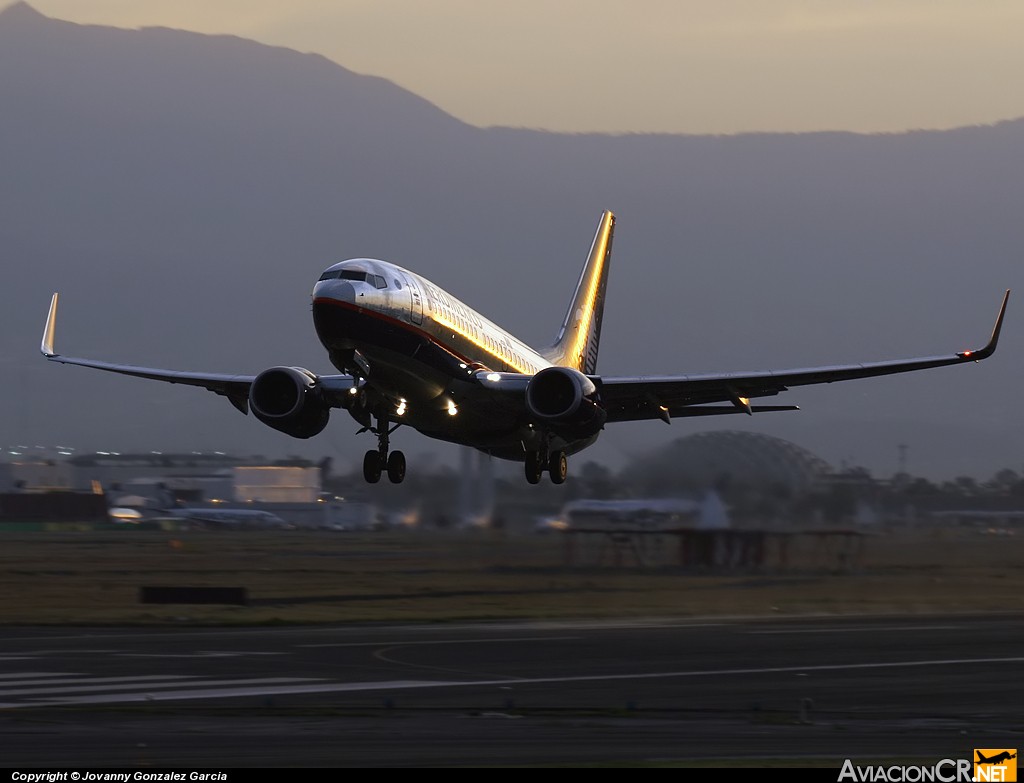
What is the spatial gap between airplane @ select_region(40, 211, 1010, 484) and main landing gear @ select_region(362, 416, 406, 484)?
1.3 inches

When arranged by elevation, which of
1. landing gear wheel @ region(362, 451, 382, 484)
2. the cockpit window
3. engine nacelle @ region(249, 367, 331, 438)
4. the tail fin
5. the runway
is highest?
the tail fin

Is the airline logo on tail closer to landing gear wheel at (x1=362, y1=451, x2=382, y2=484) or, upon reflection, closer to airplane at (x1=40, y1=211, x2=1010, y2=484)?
airplane at (x1=40, y1=211, x2=1010, y2=484)

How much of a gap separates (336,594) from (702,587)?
12451mm

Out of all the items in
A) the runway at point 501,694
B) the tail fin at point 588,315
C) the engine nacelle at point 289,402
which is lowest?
the runway at point 501,694

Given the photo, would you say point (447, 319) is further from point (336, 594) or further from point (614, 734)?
point (336, 594)

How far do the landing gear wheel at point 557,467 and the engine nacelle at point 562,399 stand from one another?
14.8 ft

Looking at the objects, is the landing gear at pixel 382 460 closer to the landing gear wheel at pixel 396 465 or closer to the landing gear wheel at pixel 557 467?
the landing gear wheel at pixel 396 465

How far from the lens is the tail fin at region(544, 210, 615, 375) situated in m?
52.2

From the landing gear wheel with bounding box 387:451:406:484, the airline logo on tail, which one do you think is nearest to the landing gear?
the landing gear wheel with bounding box 387:451:406:484

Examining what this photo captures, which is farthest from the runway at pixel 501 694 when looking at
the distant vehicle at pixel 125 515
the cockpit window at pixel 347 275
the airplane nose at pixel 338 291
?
the distant vehicle at pixel 125 515

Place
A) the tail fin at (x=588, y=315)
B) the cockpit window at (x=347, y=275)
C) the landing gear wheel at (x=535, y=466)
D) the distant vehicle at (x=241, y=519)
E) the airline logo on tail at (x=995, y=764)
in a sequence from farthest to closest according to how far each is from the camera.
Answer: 1. the distant vehicle at (x=241, y=519)
2. the tail fin at (x=588, y=315)
3. the landing gear wheel at (x=535, y=466)
4. the cockpit window at (x=347, y=275)
5. the airline logo on tail at (x=995, y=764)

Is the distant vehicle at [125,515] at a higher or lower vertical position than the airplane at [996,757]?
higher

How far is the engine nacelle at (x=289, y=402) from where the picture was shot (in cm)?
3616

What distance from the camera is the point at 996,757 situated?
19.4m
